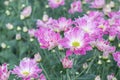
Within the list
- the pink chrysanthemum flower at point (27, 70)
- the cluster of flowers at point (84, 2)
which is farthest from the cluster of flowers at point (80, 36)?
the cluster of flowers at point (84, 2)

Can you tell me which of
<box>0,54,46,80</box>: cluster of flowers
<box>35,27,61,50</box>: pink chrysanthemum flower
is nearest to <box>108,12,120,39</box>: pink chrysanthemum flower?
<box>35,27,61,50</box>: pink chrysanthemum flower

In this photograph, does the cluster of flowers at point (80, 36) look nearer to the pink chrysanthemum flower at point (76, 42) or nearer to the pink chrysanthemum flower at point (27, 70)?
the pink chrysanthemum flower at point (76, 42)

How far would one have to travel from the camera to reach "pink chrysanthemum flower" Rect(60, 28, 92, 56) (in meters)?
2.04

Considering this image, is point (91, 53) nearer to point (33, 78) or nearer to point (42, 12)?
point (33, 78)

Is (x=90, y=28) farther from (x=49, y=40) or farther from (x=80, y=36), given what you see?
(x=49, y=40)

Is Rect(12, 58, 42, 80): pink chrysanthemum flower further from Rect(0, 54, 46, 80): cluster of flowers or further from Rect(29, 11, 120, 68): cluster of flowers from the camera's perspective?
Rect(29, 11, 120, 68): cluster of flowers

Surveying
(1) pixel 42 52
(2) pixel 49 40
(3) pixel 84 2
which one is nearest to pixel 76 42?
(2) pixel 49 40

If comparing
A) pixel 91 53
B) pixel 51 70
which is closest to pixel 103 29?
pixel 91 53

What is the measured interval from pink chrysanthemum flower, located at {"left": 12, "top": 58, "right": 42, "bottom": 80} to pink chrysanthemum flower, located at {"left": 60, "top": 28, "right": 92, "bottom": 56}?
0.19 meters

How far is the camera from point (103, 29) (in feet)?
7.70

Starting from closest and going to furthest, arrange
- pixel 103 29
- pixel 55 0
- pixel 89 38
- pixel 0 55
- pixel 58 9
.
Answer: pixel 89 38 < pixel 103 29 < pixel 0 55 < pixel 55 0 < pixel 58 9

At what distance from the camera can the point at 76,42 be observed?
209 cm

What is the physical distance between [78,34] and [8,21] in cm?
179

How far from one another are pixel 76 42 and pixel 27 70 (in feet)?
0.99
